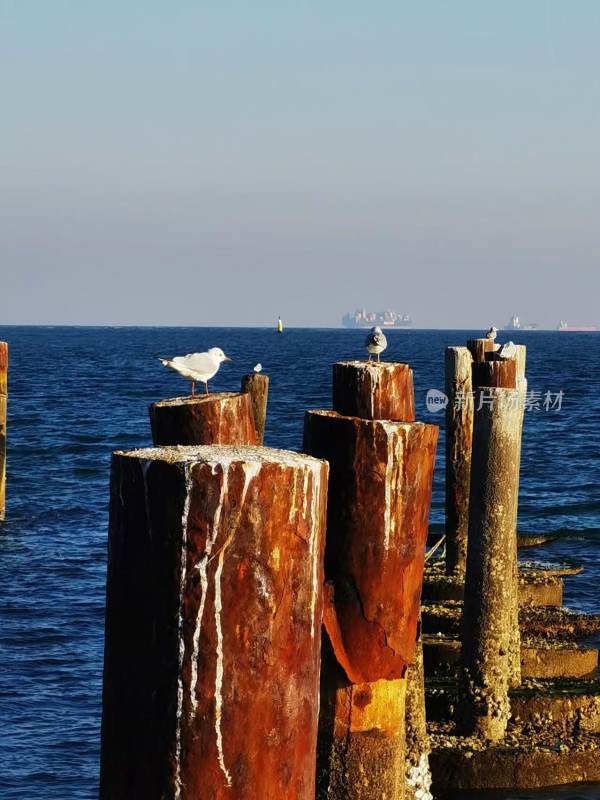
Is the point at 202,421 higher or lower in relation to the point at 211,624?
higher

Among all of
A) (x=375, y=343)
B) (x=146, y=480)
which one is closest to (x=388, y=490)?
(x=146, y=480)

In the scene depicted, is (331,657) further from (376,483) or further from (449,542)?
(449,542)

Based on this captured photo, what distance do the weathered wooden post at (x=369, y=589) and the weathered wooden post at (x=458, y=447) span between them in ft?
26.6

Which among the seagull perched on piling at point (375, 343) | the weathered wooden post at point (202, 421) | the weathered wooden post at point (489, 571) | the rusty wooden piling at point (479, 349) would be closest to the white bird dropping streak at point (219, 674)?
the weathered wooden post at point (202, 421)

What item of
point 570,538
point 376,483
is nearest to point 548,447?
point 570,538

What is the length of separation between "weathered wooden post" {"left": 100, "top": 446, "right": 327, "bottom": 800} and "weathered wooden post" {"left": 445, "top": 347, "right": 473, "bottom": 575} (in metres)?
10.1

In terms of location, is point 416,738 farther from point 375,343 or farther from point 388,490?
point 375,343

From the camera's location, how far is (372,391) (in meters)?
6.32

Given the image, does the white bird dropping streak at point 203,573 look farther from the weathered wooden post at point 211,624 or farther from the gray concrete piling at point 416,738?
the gray concrete piling at point 416,738

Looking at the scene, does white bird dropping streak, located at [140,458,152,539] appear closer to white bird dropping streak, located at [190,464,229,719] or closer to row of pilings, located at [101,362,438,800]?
row of pilings, located at [101,362,438,800]

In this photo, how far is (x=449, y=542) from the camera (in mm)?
13156

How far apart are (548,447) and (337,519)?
98.5 feet

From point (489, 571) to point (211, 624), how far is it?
5.90m

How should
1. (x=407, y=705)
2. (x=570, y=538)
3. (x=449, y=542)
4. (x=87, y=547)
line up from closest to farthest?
1. (x=407, y=705)
2. (x=449, y=542)
3. (x=87, y=547)
4. (x=570, y=538)
